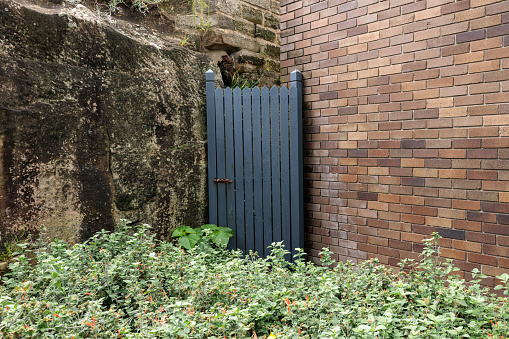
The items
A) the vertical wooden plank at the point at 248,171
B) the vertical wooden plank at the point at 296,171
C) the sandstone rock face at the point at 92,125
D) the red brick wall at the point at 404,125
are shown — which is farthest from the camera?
the vertical wooden plank at the point at 248,171

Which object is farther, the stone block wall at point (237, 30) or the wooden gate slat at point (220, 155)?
the stone block wall at point (237, 30)

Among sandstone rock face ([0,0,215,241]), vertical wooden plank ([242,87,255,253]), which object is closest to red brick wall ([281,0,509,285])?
vertical wooden plank ([242,87,255,253])

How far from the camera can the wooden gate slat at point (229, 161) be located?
380cm

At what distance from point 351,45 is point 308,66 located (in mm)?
507

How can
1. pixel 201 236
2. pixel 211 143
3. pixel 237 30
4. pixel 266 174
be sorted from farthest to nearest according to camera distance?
1. pixel 237 30
2. pixel 211 143
3. pixel 266 174
4. pixel 201 236

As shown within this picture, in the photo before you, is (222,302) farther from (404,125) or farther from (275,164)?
(404,125)

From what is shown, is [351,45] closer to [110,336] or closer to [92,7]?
[92,7]

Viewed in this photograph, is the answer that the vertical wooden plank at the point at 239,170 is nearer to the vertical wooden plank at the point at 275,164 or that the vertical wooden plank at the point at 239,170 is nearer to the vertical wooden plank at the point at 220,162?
the vertical wooden plank at the point at 220,162

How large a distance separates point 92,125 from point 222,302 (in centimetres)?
181

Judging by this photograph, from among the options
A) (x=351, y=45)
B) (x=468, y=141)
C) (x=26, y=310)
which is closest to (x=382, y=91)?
(x=351, y=45)

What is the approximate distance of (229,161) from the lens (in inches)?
151

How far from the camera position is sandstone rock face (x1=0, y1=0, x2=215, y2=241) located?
2689 millimetres

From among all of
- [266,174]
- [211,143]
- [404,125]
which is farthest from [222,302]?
[404,125]

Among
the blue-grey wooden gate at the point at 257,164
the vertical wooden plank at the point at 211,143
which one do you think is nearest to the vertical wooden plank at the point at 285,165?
the blue-grey wooden gate at the point at 257,164
